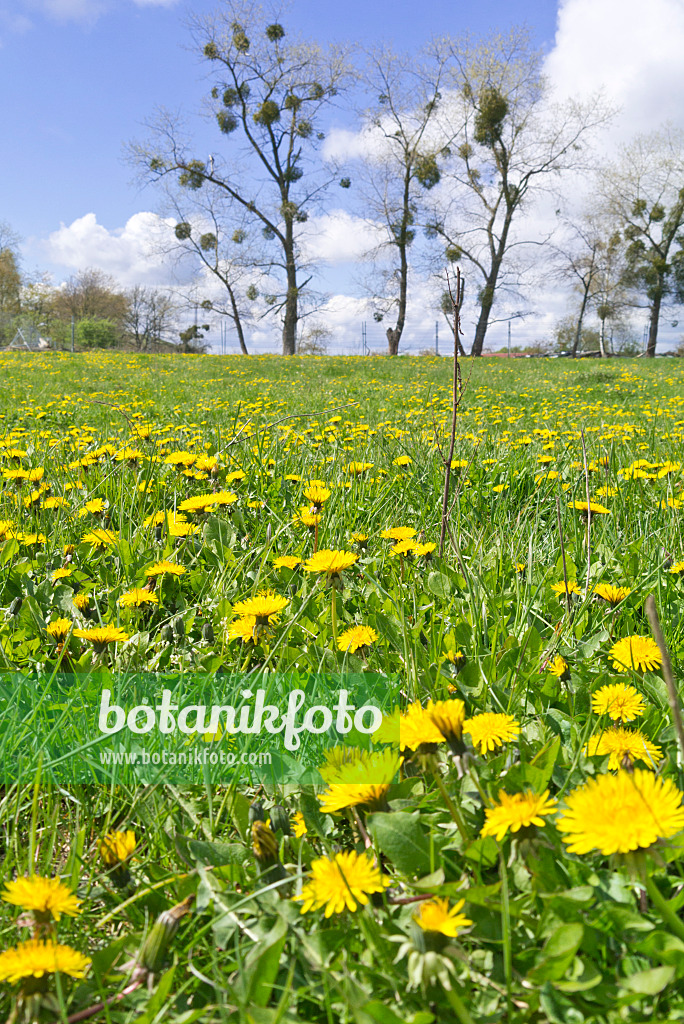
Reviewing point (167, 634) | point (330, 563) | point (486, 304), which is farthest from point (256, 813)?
point (486, 304)

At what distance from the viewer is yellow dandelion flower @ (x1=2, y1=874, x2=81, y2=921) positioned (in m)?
0.56

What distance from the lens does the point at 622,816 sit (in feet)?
1.71

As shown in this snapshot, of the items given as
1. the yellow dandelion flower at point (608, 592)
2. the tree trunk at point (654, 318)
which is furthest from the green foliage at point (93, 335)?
the yellow dandelion flower at point (608, 592)

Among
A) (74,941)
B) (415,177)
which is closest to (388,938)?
(74,941)

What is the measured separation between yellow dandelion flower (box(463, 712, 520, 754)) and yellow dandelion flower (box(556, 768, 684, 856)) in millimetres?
180

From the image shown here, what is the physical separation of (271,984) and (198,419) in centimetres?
418

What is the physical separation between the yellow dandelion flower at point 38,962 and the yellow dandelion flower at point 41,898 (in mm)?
24

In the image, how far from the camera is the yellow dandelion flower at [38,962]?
52 centimetres

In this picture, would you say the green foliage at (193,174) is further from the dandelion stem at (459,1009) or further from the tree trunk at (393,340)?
the dandelion stem at (459,1009)

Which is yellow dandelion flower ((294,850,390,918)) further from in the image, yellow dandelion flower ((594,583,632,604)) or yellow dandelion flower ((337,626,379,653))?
yellow dandelion flower ((594,583,632,604))

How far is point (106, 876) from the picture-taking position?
67 cm

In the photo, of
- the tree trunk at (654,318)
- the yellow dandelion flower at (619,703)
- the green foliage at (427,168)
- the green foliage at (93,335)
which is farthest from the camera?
the green foliage at (93,335)

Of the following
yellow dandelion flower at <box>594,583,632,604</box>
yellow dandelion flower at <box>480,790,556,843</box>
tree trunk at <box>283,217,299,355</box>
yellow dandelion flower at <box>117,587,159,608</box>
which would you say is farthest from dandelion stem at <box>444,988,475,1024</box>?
tree trunk at <box>283,217,299,355</box>

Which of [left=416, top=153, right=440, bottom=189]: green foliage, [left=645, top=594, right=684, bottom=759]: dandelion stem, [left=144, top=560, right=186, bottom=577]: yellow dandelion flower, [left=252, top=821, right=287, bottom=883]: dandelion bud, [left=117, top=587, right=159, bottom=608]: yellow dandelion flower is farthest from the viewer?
[left=416, top=153, right=440, bottom=189]: green foliage
